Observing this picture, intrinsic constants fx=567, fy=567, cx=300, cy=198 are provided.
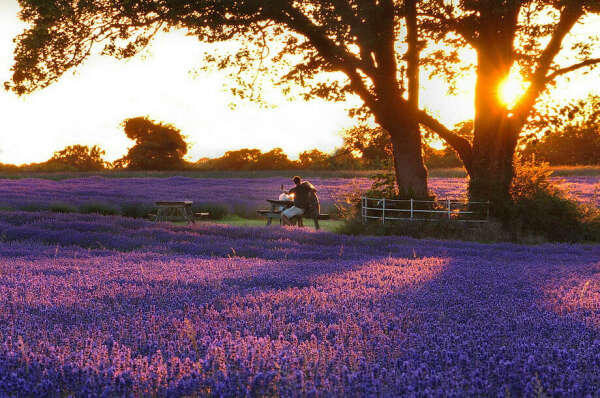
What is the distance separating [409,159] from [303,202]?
379 centimetres

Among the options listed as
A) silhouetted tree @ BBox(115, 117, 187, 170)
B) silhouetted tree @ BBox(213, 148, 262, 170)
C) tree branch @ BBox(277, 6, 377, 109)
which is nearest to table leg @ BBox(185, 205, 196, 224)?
tree branch @ BBox(277, 6, 377, 109)

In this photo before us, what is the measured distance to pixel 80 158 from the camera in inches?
2896

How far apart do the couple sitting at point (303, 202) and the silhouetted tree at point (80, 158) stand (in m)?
60.2

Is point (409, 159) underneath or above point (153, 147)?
underneath

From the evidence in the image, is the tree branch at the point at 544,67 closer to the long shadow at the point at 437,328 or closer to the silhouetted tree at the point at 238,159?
the long shadow at the point at 437,328

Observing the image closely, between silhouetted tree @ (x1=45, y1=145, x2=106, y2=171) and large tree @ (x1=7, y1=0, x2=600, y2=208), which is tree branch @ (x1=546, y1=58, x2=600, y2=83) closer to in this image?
large tree @ (x1=7, y1=0, x2=600, y2=208)

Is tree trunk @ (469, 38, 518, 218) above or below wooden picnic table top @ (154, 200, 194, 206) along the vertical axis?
above

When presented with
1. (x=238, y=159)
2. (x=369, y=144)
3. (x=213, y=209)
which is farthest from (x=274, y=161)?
(x=369, y=144)

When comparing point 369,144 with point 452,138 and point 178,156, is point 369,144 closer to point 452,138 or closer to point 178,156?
point 452,138

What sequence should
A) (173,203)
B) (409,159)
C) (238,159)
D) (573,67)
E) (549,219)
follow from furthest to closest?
(238,159), (409,159), (173,203), (573,67), (549,219)

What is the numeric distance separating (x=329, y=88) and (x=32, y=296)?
14.1 m

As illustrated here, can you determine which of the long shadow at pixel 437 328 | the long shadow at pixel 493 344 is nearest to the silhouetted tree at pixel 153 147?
the long shadow at pixel 437 328

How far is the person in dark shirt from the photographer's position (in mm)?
17203

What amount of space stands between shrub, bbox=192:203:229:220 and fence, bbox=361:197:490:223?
7.58 m
